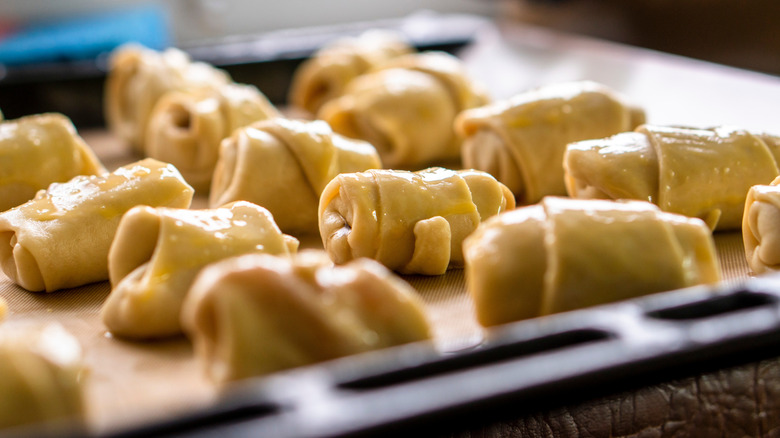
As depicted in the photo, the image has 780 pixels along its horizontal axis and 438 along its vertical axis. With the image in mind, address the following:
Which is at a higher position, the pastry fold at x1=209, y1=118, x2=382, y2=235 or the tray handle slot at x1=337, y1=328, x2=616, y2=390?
the tray handle slot at x1=337, y1=328, x2=616, y2=390

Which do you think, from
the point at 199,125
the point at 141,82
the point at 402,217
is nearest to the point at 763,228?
the point at 402,217

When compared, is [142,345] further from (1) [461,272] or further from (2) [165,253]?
(1) [461,272]

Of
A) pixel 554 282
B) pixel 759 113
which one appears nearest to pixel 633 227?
pixel 554 282

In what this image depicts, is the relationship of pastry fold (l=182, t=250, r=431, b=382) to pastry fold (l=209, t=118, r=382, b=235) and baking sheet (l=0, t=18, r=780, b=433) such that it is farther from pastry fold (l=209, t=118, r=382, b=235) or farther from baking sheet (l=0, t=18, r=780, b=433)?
→ pastry fold (l=209, t=118, r=382, b=235)

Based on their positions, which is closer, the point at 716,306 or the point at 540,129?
the point at 716,306

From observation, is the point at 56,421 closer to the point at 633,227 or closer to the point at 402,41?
the point at 633,227

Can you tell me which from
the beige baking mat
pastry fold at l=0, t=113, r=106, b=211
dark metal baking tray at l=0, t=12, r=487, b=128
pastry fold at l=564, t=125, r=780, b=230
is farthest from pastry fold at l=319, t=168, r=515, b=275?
dark metal baking tray at l=0, t=12, r=487, b=128
